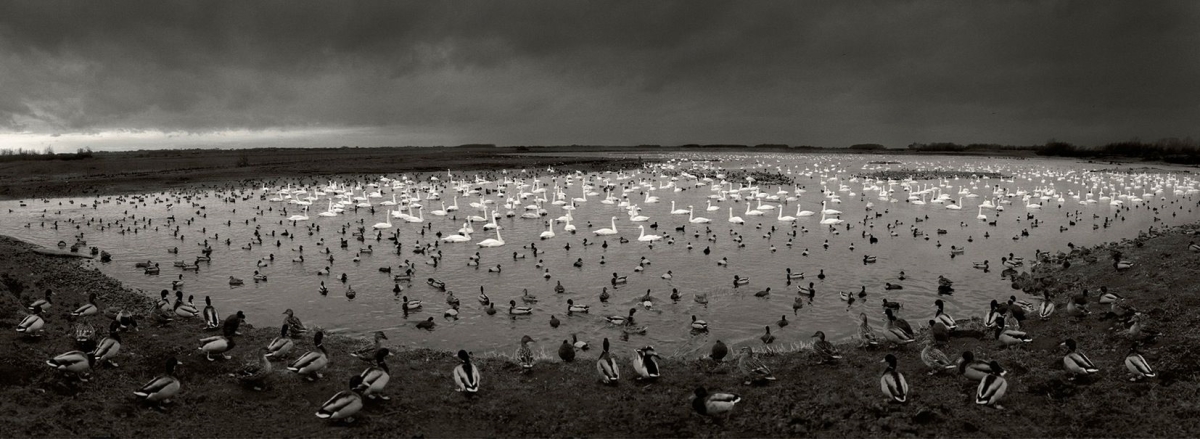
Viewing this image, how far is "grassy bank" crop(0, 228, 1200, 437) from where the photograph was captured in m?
8.05

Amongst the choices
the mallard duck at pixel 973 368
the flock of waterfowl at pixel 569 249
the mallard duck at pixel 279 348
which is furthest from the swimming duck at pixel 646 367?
the mallard duck at pixel 279 348

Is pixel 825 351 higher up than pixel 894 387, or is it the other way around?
pixel 894 387

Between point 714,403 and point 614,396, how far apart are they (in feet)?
5.55

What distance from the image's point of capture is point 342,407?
823cm

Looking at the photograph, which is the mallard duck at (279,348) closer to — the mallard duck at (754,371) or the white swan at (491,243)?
→ the mallard duck at (754,371)

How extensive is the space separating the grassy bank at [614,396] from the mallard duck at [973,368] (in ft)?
0.55

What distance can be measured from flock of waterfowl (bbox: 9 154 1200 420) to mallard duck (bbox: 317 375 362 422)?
0.7 inches

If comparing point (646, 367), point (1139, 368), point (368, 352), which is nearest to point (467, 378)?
point (646, 367)

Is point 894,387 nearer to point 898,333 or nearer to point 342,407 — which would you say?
point 898,333

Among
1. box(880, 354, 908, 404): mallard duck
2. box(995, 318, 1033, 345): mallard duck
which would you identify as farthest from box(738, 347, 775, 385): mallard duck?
box(995, 318, 1033, 345): mallard duck

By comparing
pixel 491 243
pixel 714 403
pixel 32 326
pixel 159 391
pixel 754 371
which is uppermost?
pixel 32 326

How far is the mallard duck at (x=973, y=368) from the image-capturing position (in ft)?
30.5

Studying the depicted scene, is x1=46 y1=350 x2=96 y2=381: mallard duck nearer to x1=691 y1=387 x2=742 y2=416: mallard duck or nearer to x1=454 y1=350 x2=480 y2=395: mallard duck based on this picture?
x1=454 y1=350 x2=480 y2=395: mallard duck

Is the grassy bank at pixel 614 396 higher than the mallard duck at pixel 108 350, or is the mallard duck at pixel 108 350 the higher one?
the mallard duck at pixel 108 350
